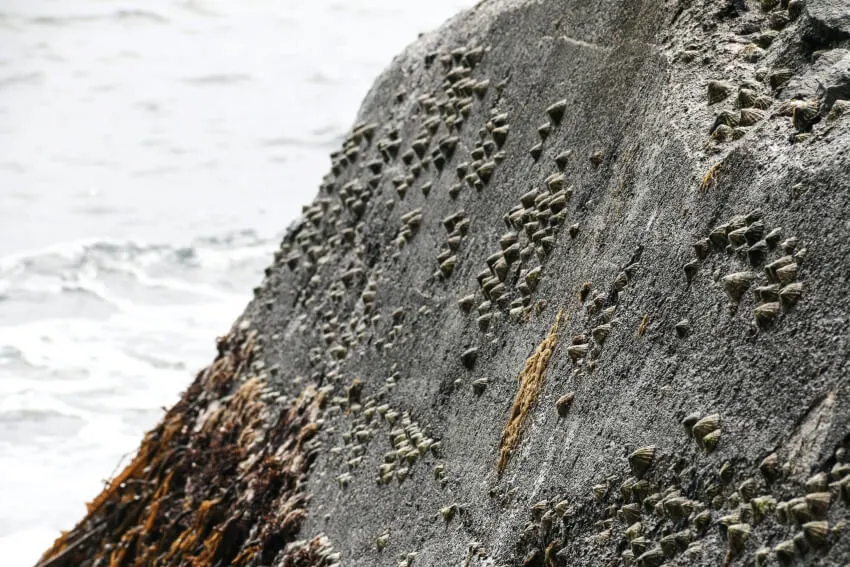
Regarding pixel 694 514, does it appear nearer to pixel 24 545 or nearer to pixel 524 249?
pixel 524 249

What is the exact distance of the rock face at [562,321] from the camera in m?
2.04

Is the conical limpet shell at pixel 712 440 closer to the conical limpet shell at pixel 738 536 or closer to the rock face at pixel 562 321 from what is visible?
the rock face at pixel 562 321

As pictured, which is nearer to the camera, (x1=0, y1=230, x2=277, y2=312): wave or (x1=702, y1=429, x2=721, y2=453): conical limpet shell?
(x1=702, y1=429, x2=721, y2=453): conical limpet shell

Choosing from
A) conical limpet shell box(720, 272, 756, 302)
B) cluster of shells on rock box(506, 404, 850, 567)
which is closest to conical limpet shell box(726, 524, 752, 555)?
cluster of shells on rock box(506, 404, 850, 567)

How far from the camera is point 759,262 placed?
2156mm

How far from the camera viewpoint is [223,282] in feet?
44.0

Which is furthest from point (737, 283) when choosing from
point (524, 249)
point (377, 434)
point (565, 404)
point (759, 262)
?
point (377, 434)

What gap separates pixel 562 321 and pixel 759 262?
0.77 metres

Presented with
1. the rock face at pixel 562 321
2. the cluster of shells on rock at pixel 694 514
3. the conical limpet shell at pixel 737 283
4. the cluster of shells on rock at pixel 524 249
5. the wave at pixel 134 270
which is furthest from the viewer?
the wave at pixel 134 270

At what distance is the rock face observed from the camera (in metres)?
2.04

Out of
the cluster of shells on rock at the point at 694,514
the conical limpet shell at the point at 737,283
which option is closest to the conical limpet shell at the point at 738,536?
the cluster of shells on rock at the point at 694,514

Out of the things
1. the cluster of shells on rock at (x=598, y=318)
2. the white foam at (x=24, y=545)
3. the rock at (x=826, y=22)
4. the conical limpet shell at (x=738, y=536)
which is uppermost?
the white foam at (x=24, y=545)

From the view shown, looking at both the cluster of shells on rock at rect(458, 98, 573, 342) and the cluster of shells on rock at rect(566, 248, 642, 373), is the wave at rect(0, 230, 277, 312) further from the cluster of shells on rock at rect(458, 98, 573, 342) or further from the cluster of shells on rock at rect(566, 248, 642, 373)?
the cluster of shells on rock at rect(566, 248, 642, 373)

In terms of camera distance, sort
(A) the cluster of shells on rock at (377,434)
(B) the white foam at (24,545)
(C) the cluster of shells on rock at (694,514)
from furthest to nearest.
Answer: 1. (B) the white foam at (24,545)
2. (A) the cluster of shells on rock at (377,434)
3. (C) the cluster of shells on rock at (694,514)
